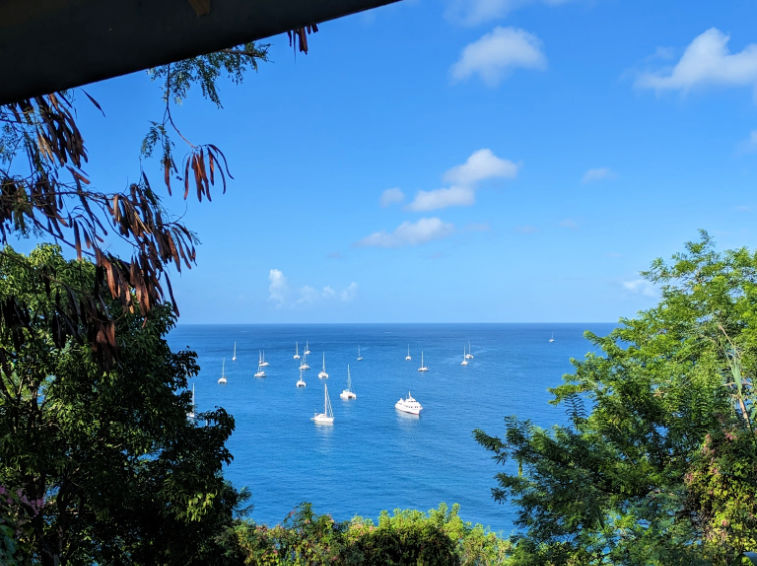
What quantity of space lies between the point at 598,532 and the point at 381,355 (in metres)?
85.4

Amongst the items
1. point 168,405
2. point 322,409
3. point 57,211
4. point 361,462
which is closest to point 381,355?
point 322,409

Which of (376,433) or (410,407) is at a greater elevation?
(410,407)

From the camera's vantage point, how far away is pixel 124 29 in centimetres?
61

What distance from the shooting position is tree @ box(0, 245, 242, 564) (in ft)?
20.9

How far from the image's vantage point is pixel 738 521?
4918 mm

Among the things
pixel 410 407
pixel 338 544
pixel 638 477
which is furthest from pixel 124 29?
pixel 410 407

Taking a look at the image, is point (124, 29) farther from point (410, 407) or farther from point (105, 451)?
point (410, 407)

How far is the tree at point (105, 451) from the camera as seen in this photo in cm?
637

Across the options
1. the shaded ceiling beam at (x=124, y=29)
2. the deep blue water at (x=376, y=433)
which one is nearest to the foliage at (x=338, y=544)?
the shaded ceiling beam at (x=124, y=29)

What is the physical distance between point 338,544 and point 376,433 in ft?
119

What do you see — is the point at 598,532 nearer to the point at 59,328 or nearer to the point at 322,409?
the point at 59,328

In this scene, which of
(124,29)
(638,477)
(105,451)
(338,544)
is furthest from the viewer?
(338,544)

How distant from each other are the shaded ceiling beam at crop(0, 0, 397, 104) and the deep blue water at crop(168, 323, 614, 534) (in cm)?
2833

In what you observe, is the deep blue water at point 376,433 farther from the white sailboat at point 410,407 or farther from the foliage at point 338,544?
the foliage at point 338,544
